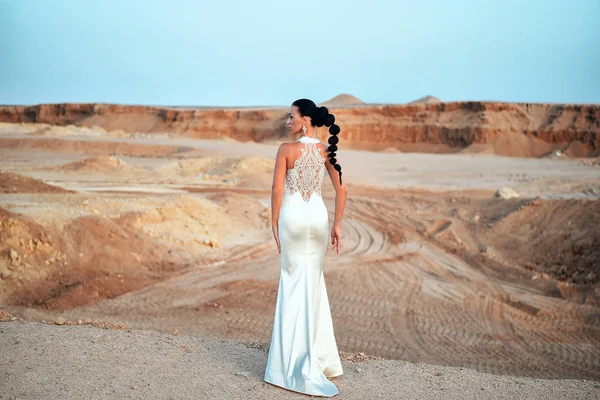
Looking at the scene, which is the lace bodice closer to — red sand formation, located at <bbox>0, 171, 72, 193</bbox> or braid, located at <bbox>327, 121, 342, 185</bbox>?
braid, located at <bbox>327, 121, 342, 185</bbox>

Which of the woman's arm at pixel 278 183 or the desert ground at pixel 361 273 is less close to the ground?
the woman's arm at pixel 278 183

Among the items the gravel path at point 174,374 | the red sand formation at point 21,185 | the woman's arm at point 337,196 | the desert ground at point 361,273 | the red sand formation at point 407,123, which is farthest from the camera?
the red sand formation at point 407,123

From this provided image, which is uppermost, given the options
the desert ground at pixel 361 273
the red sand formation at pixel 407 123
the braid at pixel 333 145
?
the red sand formation at pixel 407 123

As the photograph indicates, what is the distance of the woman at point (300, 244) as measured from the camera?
5.54 m

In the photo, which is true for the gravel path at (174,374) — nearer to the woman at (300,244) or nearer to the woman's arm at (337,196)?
the woman at (300,244)

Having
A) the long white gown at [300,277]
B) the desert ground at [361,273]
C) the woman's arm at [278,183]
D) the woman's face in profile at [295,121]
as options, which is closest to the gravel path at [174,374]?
the desert ground at [361,273]

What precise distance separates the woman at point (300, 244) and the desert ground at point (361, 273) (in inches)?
20.5

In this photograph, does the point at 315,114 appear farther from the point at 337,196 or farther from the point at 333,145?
the point at 337,196

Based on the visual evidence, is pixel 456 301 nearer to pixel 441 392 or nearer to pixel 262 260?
pixel 262 260

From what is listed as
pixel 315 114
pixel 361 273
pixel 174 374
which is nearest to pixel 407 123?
pixel 361 273

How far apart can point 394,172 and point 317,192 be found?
28404mm

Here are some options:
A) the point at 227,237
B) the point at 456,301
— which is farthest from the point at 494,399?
the point at 227,237

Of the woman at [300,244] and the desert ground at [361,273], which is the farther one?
the desert ground at [361,273]

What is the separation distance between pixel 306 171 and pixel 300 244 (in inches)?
24.8
